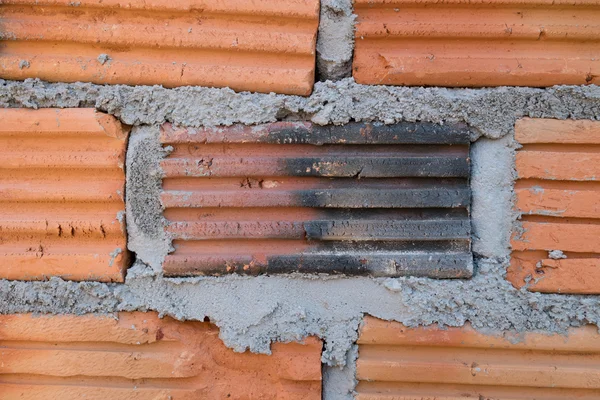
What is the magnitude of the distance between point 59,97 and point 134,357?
534 millimetres

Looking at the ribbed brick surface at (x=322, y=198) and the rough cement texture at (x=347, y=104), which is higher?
the rough cement texture at (x=347, y=104)

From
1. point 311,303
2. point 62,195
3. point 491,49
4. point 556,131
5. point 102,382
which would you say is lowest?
point 102,382

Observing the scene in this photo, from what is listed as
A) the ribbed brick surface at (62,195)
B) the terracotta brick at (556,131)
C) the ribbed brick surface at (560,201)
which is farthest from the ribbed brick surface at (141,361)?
the terracotta brick at (556,131)

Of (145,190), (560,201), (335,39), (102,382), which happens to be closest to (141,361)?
(102,382)

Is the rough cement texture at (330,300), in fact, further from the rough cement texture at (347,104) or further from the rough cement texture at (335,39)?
the rough cement texture at (335,39)

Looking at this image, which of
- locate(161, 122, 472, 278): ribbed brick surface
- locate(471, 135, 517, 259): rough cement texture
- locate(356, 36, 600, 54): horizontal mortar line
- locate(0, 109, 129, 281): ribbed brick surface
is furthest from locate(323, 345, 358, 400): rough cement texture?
locate(356, 36, 600, 54): horizontal mortar line

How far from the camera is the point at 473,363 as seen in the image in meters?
0.81

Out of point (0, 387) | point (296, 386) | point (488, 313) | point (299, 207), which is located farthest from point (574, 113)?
point (0, 387)

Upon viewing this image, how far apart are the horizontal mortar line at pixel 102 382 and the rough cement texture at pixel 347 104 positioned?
1.69 feet

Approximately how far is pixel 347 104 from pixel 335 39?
0.43 ft

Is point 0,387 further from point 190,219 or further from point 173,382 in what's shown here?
point 190,219

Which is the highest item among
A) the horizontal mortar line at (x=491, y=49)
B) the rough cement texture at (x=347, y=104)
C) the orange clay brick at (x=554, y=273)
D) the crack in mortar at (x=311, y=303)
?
the horizontal mortar line at (x=491, y=49)

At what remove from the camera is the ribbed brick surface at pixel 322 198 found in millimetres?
792

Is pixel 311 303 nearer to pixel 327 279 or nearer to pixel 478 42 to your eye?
pixel 327 279
